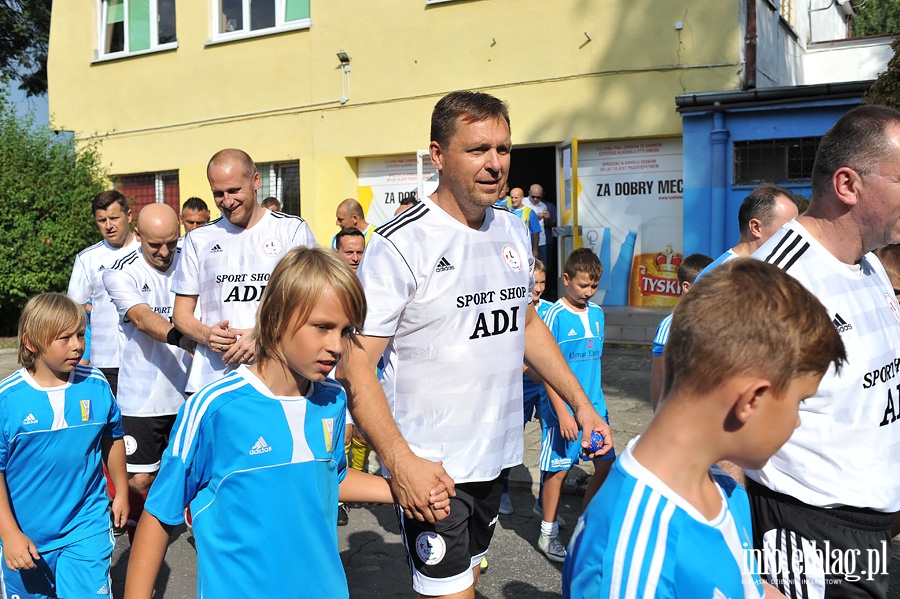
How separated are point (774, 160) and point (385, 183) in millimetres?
6587

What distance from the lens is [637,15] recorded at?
12.3m

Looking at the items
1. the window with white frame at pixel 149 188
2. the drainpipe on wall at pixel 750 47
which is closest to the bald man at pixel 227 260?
the drainpipe on wall at pixel 750 47

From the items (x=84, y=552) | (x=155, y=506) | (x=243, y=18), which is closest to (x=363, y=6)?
(x=243, y=18)

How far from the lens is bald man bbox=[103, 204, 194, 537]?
5.43 m

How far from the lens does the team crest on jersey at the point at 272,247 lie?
4.80 metres

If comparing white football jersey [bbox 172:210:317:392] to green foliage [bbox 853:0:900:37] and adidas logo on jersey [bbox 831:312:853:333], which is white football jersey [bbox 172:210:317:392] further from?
green foliage [bbox 853:0:900:37]

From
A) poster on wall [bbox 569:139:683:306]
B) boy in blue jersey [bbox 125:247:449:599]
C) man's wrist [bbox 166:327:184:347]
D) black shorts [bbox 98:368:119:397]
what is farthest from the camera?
poster on wall [bbox 569:139:683:306]

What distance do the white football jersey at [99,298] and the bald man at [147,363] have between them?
606 millimetres

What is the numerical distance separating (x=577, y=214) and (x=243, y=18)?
307 inches

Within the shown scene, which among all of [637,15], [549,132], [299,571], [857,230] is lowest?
[299,571]

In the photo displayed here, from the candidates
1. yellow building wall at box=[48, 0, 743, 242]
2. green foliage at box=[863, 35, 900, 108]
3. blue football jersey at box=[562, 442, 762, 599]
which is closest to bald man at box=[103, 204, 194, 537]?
blue football jersey at box=[562, 442, 762, 599]

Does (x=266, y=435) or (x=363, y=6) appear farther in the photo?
(x=363, y=6)

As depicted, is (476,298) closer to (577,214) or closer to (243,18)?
(577,214)

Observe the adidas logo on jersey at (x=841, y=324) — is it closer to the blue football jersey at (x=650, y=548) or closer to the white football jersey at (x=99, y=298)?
the blue football jersey at (x=650, y=548)
